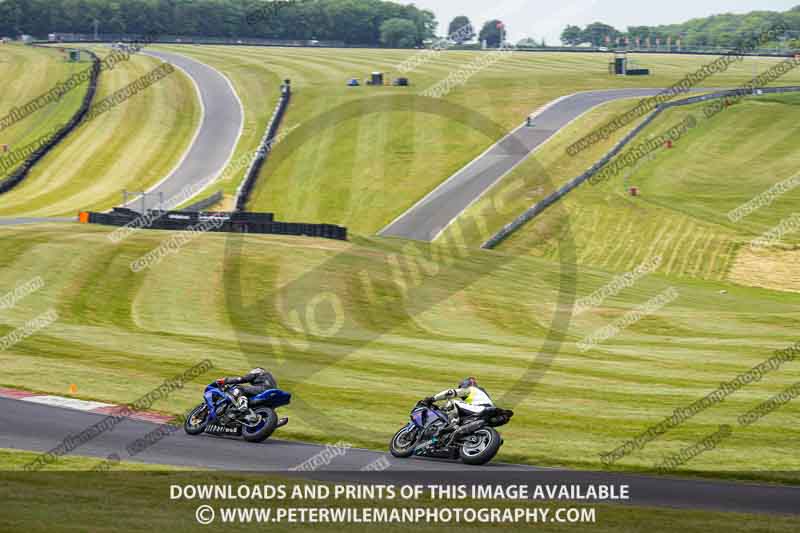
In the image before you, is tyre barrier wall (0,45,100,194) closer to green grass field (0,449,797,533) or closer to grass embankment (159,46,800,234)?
grass embankment (159,46,800,234)

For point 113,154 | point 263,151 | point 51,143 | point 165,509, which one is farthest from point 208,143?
point 165,509

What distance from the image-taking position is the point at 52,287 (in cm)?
4319

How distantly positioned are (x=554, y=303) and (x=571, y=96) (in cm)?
6291

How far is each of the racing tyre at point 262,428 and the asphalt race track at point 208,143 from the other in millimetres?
58164

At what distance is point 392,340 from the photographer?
39.0 m

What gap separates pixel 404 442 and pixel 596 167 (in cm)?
6279

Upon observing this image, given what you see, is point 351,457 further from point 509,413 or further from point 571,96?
point 571,96

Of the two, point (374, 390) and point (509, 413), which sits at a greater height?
point (509, 413)

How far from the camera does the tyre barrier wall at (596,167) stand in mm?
69625

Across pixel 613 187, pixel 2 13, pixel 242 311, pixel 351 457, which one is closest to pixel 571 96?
pixel 613 187

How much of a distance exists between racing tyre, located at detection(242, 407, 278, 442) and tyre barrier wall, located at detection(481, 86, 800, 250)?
44940 millimetres

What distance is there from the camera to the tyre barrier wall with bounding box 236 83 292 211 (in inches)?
3260

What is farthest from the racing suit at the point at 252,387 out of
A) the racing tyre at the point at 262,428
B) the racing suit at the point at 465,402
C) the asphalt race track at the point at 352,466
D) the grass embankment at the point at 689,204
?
the grass embankment at the point at 689,204

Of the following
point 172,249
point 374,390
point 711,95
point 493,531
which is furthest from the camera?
point 711,95
